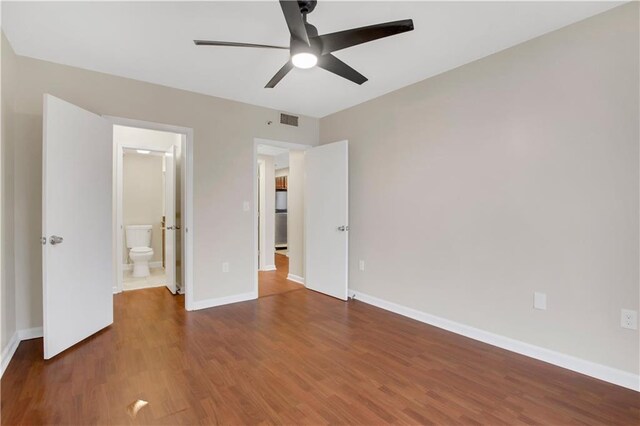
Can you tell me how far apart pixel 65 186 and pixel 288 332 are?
2.24 meters

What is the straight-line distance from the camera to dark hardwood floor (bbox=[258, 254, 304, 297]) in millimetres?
4445

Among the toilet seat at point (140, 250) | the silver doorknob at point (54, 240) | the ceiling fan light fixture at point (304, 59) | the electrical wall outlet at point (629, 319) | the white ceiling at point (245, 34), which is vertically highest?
the white ceiling at point (245, 34)

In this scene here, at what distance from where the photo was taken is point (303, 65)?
2109 millimetres

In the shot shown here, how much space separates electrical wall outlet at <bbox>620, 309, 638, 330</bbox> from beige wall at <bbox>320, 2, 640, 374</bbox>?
0.03 metres

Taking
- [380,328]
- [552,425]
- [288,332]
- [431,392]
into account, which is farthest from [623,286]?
[288,332]

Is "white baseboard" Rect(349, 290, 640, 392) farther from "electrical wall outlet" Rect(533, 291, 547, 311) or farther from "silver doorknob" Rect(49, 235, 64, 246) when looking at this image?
"silver doorknob" Rect(49, 235, 64, 246)

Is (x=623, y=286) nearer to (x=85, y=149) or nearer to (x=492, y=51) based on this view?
(x=492, y=51)

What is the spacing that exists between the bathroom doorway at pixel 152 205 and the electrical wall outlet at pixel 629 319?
3.75m

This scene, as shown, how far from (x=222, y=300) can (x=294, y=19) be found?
313cm

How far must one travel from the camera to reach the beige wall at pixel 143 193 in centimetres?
597

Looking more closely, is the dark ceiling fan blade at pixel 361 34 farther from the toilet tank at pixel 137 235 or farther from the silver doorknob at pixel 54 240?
the toilet tank at pixel 137 235

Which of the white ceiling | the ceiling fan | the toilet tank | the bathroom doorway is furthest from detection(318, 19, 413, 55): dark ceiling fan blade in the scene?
the toilet tank

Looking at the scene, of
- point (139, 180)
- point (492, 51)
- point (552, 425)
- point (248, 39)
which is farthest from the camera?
point (139, 180)

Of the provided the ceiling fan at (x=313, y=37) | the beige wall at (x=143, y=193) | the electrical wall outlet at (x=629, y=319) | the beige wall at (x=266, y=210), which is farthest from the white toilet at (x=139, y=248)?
the electrical wall outlet at (x=629, y=319)
